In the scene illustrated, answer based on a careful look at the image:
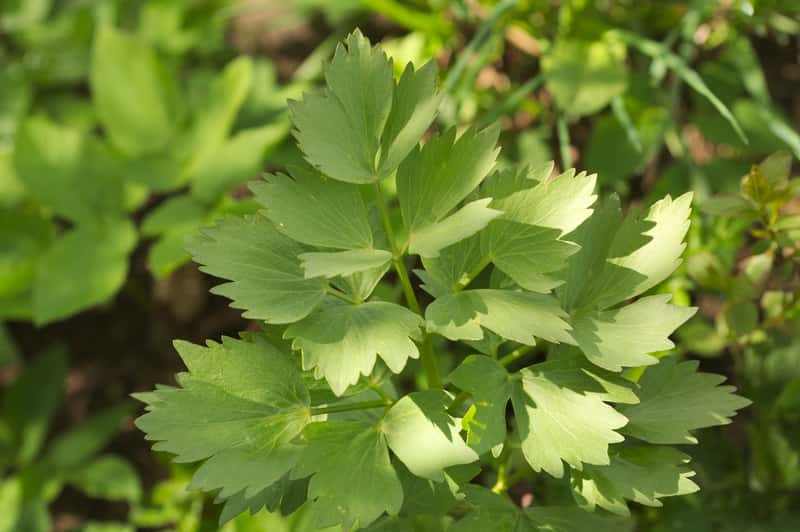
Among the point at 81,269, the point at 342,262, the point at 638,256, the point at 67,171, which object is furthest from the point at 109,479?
the point at 638,256

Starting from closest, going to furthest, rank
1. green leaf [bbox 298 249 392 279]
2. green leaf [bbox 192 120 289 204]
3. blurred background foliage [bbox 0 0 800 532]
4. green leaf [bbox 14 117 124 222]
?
1. green leaf [bbox 298 249 392 279]
2. blurred background foliage [bbox 0 0 800 532]
3. green leaf [bbox 192 120 289 204]
4. green leaf [bbox 14 117 124 222]

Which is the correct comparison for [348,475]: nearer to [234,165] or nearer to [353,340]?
[353,340]

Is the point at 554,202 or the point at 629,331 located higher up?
the point at 554,202

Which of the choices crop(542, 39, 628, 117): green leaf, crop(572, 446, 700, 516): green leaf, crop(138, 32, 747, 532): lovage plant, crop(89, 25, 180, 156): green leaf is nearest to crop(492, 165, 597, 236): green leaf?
crop(138, 32, 747, 532): lovage plant

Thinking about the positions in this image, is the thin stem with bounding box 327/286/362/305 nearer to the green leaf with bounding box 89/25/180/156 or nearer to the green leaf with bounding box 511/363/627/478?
the green leaf with bounding box 511/363/627/478

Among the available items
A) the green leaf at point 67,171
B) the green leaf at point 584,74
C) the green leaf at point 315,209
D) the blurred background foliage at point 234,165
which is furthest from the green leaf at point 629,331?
the green leaf at point 67,171

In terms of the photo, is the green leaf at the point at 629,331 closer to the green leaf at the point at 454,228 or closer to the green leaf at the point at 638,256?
the green leaf at the point at 638,256
